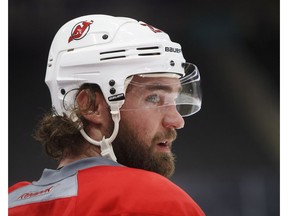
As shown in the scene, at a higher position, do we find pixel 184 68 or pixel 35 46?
pixel 184 68

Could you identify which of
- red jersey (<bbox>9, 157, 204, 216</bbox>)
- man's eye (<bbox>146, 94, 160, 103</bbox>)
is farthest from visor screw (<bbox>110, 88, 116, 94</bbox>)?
red jersey (<bbox>9, 157, 204, 216</bbox>)

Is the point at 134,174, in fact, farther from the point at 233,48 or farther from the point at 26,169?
the point at 233,48

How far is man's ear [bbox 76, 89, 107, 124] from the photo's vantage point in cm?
161

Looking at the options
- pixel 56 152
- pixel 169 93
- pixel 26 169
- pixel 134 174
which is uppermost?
pixel 169 93

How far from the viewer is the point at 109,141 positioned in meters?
1.56

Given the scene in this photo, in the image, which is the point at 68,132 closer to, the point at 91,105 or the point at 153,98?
the point at 91,105

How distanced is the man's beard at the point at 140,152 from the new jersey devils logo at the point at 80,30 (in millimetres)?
300

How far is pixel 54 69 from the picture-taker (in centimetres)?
170

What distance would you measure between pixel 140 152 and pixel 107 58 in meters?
0.28

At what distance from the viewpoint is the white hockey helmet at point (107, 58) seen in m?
1.60

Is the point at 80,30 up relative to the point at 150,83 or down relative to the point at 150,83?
up

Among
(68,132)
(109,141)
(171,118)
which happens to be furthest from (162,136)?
(68,132)
